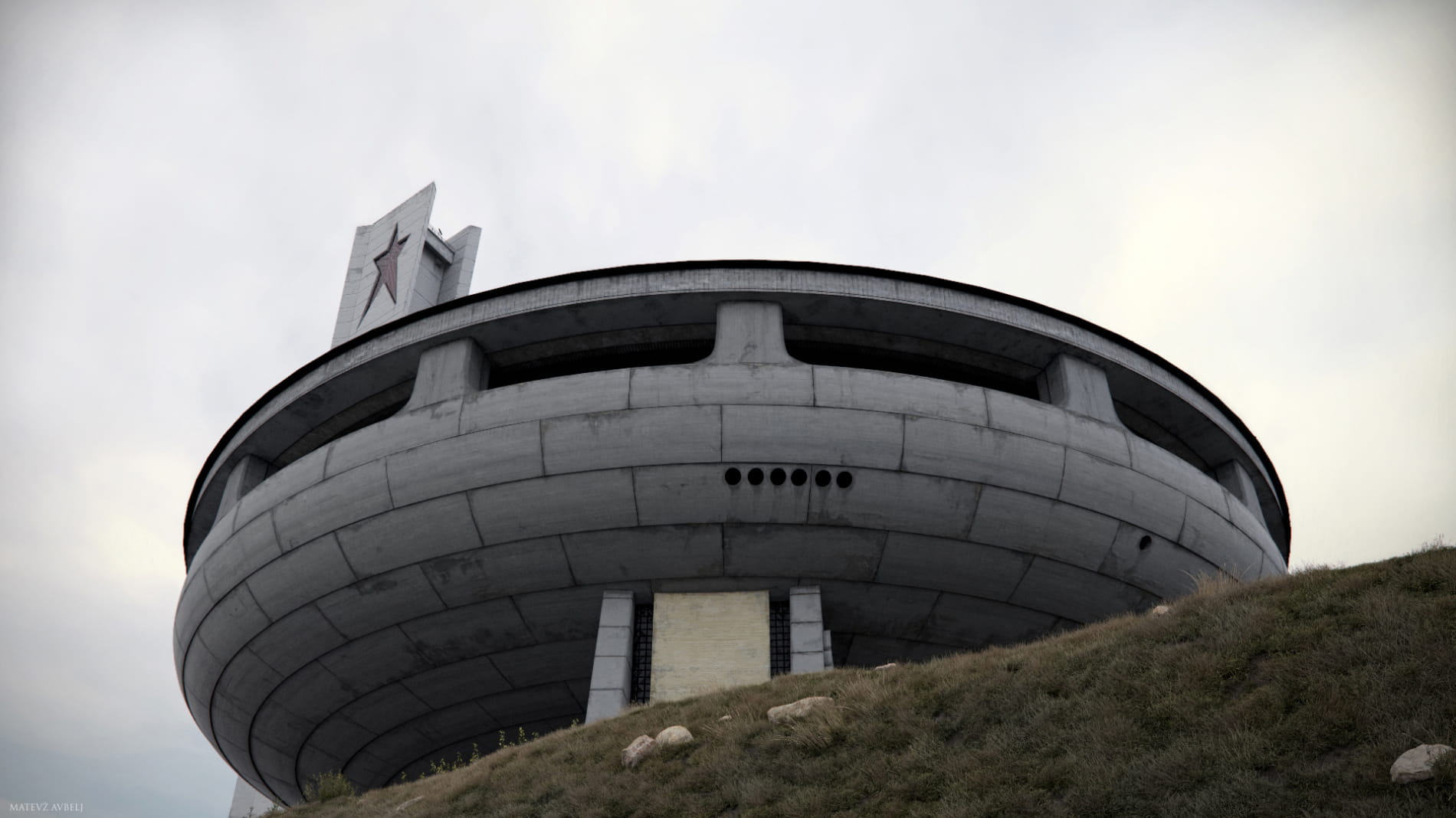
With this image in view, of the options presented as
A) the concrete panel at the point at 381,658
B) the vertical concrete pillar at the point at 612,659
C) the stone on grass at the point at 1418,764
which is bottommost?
the stone on grass at the point at 1418,764

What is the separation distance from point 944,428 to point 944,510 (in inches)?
46.6

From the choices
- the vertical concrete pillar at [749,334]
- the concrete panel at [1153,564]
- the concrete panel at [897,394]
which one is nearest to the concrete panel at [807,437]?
the concrete panel at [897,394]

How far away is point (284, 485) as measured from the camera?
17.1 m

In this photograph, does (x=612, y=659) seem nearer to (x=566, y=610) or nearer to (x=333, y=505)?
(x=566, y=610)

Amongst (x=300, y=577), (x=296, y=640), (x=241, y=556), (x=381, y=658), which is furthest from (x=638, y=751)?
(x=241, y=556)

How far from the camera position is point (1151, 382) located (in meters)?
18.5

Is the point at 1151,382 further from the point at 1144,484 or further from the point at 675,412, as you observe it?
the point at 675,412

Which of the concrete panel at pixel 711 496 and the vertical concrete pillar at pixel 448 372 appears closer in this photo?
the concrete panel at pixel 711 496

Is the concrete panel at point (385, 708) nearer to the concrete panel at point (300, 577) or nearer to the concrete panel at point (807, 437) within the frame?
the concrete panel at point (300, 577)

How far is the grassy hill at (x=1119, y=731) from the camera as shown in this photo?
6.60 meters

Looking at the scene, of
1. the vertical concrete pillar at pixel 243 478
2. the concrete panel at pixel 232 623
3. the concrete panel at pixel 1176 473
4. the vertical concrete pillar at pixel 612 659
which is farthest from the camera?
the vertical concrete pillar at pixel 243 478

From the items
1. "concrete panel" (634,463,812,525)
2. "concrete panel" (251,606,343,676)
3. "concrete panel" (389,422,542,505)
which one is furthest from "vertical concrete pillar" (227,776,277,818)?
"concrete panel" (634,463,812,525)

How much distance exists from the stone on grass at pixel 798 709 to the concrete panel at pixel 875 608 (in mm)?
5542

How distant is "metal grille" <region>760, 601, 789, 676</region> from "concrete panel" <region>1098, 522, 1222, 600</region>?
4891mm
